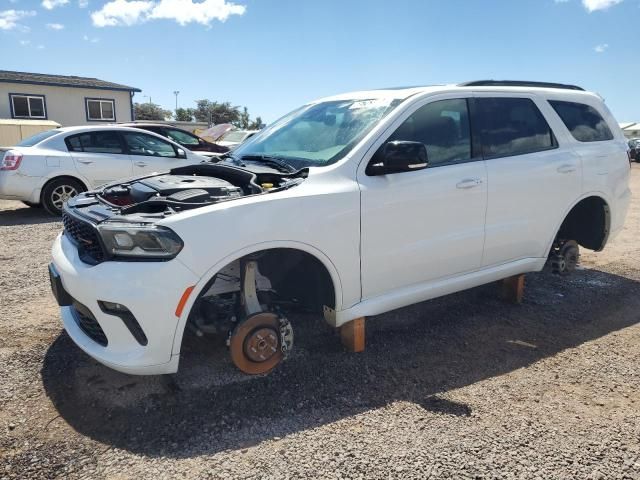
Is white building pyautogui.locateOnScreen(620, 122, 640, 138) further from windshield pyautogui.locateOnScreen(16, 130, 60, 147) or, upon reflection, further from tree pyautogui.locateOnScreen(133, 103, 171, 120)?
windshield pyautogui.locateOnScreen(16, 130, 60, 147)

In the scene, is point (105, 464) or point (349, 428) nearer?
point (105, 464)

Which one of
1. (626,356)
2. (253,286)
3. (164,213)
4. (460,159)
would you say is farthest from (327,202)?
(626,356)

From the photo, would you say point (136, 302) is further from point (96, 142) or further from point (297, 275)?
point (96, 142)

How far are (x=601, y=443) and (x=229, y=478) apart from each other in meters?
1.93

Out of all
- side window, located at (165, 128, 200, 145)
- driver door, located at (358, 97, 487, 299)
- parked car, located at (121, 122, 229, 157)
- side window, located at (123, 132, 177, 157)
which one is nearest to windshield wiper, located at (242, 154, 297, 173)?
driver door, located at (358, 97, 487, 299)

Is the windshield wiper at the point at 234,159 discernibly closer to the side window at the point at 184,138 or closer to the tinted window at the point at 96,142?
the tinted window at the point at 96,142

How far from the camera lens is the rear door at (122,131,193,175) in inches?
347

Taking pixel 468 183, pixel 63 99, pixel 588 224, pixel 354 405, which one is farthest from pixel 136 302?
pixel 63 99

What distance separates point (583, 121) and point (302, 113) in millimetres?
2678

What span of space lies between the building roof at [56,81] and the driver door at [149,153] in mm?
17606

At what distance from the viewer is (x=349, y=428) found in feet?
8.77

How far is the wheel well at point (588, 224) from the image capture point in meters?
4.86

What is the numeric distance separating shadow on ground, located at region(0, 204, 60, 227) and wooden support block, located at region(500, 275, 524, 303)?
23.4ft

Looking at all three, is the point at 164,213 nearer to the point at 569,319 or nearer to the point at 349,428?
the point at 349,428
